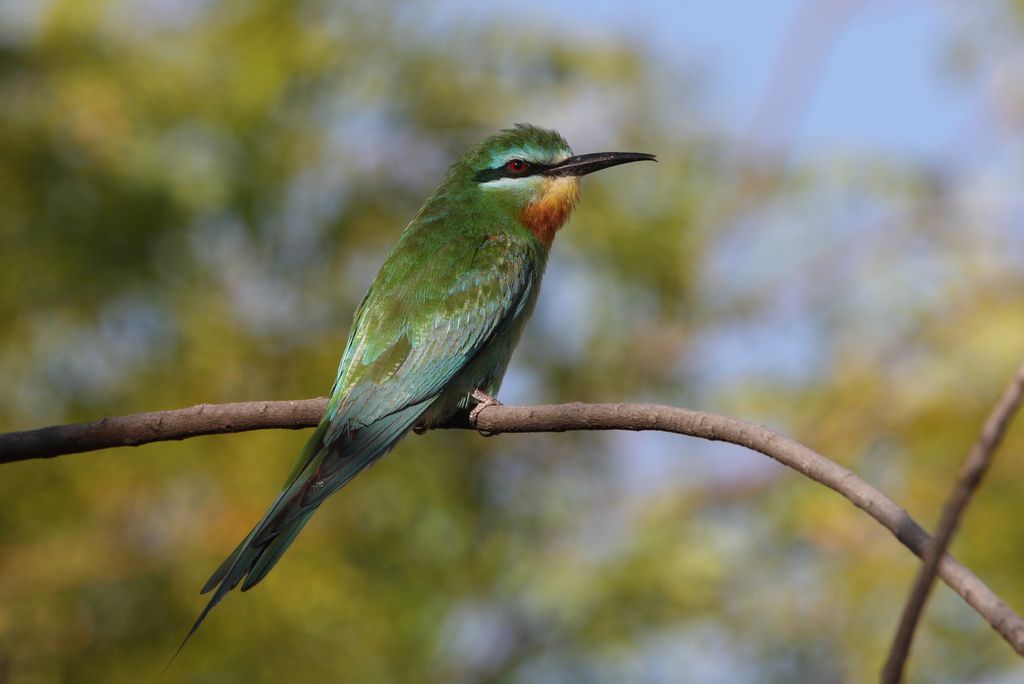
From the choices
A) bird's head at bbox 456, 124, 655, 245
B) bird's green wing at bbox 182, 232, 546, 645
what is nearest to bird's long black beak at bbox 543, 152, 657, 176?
bird's head at bbox 456, 124, 655, 245

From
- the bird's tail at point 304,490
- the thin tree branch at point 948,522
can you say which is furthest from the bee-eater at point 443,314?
the thin tree branch at point 948,522

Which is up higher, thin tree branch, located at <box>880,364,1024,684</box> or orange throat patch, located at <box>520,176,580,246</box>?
thin tree branch, located at <box>880,364,1024,684</box>

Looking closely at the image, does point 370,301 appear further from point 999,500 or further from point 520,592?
point 999,500

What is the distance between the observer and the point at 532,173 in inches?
188

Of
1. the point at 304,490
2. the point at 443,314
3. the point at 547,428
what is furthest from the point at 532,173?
the point at 547,428

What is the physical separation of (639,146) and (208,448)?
2856 mm

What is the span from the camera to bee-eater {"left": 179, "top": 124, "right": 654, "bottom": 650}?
3488 millimetres

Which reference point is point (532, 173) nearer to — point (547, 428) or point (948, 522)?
point (547, 428)

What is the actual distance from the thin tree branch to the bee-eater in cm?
180

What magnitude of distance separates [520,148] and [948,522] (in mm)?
3320

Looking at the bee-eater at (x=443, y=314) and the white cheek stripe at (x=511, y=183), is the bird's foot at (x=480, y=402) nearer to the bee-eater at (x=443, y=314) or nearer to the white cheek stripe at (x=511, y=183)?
the bee-eater at (x=443, y=314)

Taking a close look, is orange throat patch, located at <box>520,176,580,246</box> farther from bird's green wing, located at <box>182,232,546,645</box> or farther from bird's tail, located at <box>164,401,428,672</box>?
bird's tail, located at <box>164,401,428,672</box>

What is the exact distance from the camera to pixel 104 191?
6.20m

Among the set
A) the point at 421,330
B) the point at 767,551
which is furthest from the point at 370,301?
the point at 767,551
